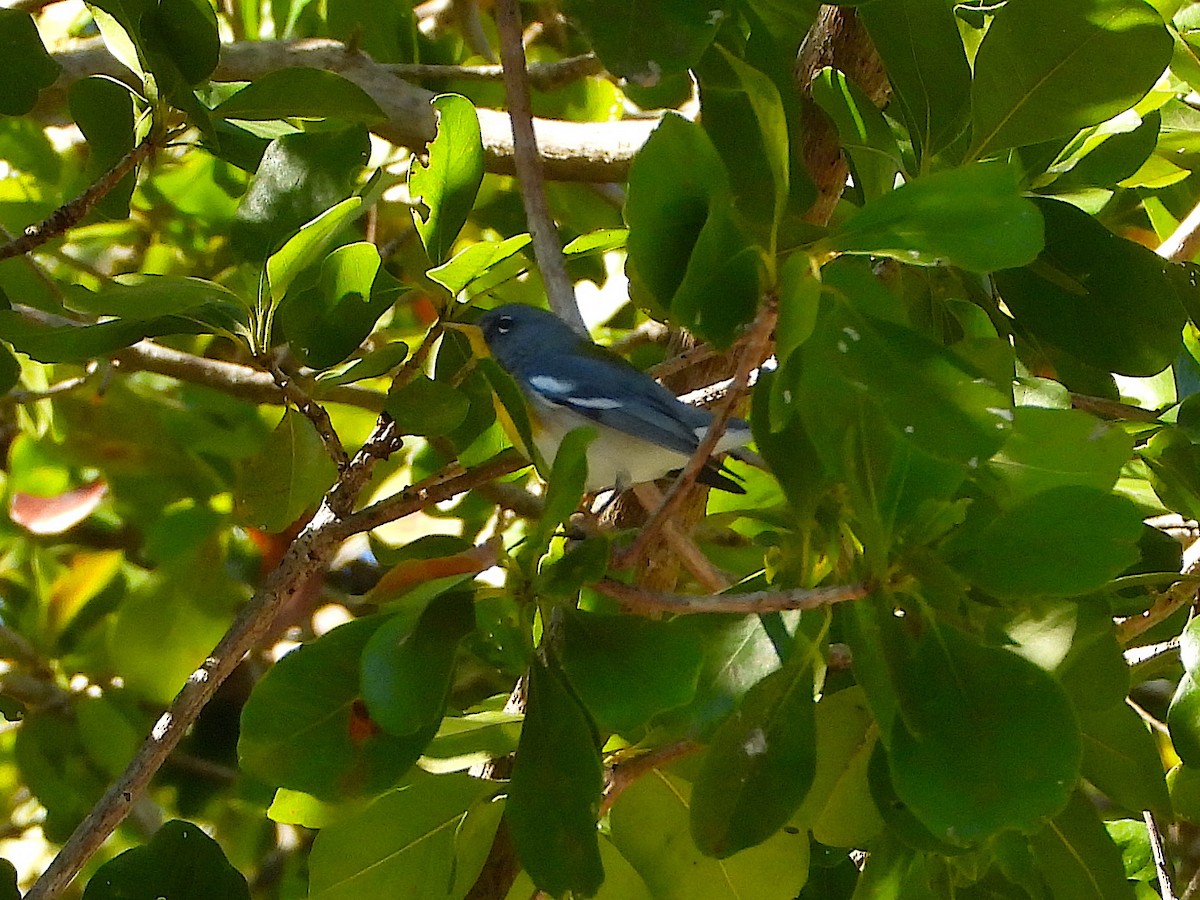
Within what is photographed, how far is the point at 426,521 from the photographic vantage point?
210cm

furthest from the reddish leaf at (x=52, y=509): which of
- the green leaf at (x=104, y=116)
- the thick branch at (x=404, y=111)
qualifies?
the green leaf at (x=104, y=116)

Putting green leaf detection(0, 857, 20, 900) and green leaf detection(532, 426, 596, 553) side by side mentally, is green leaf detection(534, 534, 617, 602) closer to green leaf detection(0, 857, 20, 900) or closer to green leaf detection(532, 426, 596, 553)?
green leaf detection(532, 426, 596, 553)

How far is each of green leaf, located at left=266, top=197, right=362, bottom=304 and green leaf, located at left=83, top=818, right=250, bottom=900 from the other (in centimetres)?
42

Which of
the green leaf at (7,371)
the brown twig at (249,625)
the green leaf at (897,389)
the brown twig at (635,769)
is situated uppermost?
the green leaf at (897,389)

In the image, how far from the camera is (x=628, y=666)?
27.1 inches

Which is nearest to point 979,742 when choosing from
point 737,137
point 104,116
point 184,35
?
point 737,137

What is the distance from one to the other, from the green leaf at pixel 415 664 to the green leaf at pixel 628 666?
64mm

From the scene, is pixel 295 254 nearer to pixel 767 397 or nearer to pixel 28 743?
pixel 767 397

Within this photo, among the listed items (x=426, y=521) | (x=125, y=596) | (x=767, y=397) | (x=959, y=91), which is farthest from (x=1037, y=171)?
(x=125, y=596)

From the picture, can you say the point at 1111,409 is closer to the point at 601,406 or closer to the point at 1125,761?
the point at 1125,761

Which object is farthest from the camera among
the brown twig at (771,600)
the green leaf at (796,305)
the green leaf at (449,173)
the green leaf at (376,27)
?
the green leaf at (376,27)

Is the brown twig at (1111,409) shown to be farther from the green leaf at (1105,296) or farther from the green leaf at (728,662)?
the green leaf at (728,662)

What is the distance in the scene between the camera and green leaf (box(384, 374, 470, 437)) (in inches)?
38.8

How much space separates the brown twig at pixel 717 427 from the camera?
687 mm
